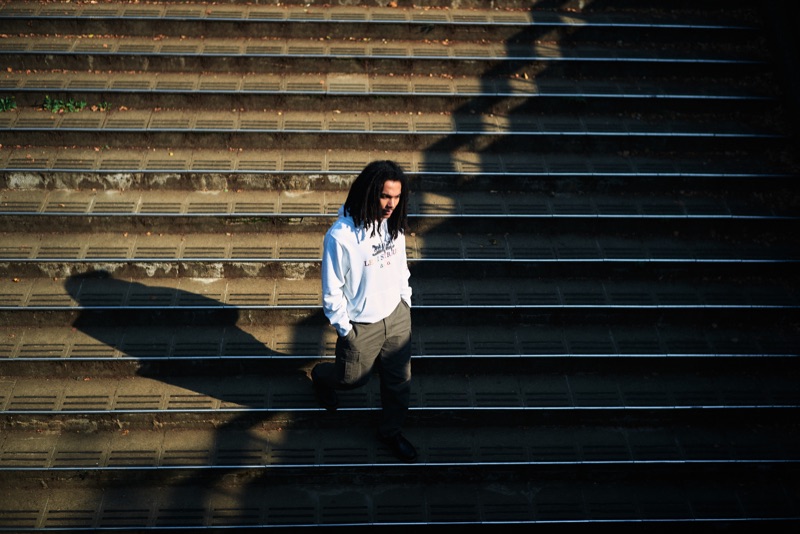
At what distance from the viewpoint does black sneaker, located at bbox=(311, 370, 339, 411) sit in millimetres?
5559

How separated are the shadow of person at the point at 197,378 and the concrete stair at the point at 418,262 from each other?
0.03 m

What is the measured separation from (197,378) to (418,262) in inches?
88.9

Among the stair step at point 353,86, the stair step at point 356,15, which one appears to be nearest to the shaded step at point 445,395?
the stair step at point 353,86

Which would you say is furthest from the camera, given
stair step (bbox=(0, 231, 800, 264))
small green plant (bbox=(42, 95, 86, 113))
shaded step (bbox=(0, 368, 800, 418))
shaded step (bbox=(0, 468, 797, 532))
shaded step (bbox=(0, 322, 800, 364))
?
small green plant (bbox=(42, 95, 86, 113))

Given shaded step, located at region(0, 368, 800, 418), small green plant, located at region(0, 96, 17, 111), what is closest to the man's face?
shaded step, located at region(0, 368, 800, 418)

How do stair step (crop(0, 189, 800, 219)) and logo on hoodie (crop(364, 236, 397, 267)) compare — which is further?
stair step (crop(0, 189, 800, 219))

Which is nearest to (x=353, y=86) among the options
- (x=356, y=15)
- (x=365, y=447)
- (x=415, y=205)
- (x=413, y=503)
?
(x=356, y=15)

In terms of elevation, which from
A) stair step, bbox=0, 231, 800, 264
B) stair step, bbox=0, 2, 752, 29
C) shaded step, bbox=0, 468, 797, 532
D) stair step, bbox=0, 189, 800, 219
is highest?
stair step, bbox=0, 2, 752, 29

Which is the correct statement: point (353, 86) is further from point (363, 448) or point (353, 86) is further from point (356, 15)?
point (363, 448)

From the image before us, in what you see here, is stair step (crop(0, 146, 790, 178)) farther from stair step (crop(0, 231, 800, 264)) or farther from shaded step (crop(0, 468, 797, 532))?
shaded step (crop(0, 468, 797, 532))

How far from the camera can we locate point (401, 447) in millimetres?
5527

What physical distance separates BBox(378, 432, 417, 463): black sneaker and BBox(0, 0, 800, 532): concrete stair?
0.35 feet

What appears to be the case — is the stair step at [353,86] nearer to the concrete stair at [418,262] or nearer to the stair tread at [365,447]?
the concrete stair at [418,262]

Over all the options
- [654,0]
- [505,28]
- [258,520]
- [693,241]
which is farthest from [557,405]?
[654,0]
